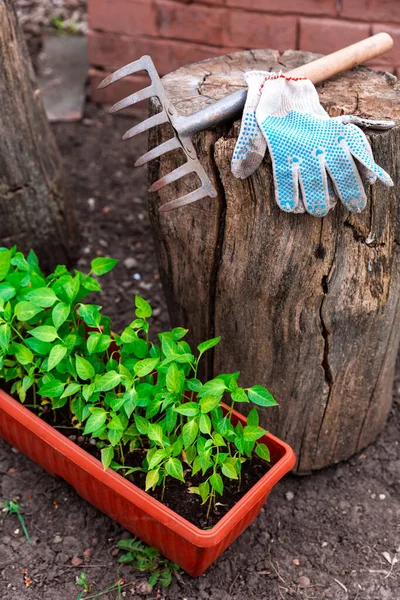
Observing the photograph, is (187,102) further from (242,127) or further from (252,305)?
(252,305)

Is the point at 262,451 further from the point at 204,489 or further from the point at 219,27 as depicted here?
the point at 219,27

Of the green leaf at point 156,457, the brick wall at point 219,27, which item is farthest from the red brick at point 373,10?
the green leaf at point 156,457

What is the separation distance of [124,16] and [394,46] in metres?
1.34

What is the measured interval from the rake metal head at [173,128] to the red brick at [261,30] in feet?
5.72

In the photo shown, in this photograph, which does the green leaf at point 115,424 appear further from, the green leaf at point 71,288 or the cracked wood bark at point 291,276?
the cracked wood bark at point 291,276

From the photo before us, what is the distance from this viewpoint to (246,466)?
2.00m

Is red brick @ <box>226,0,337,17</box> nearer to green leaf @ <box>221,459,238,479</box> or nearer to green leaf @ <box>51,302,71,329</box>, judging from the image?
green leaf @ <box>51,302,71,329</box>

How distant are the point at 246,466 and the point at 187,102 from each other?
40.7 inches

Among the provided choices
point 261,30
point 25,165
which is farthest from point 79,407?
point 261,30

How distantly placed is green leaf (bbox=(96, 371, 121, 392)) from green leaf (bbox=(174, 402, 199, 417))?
0.58 feet

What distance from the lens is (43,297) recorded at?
191cm

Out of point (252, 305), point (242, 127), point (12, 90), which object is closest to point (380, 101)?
point (242, 127)

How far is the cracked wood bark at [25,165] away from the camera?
240 cm

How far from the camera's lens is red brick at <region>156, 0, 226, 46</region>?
11.1 ft
